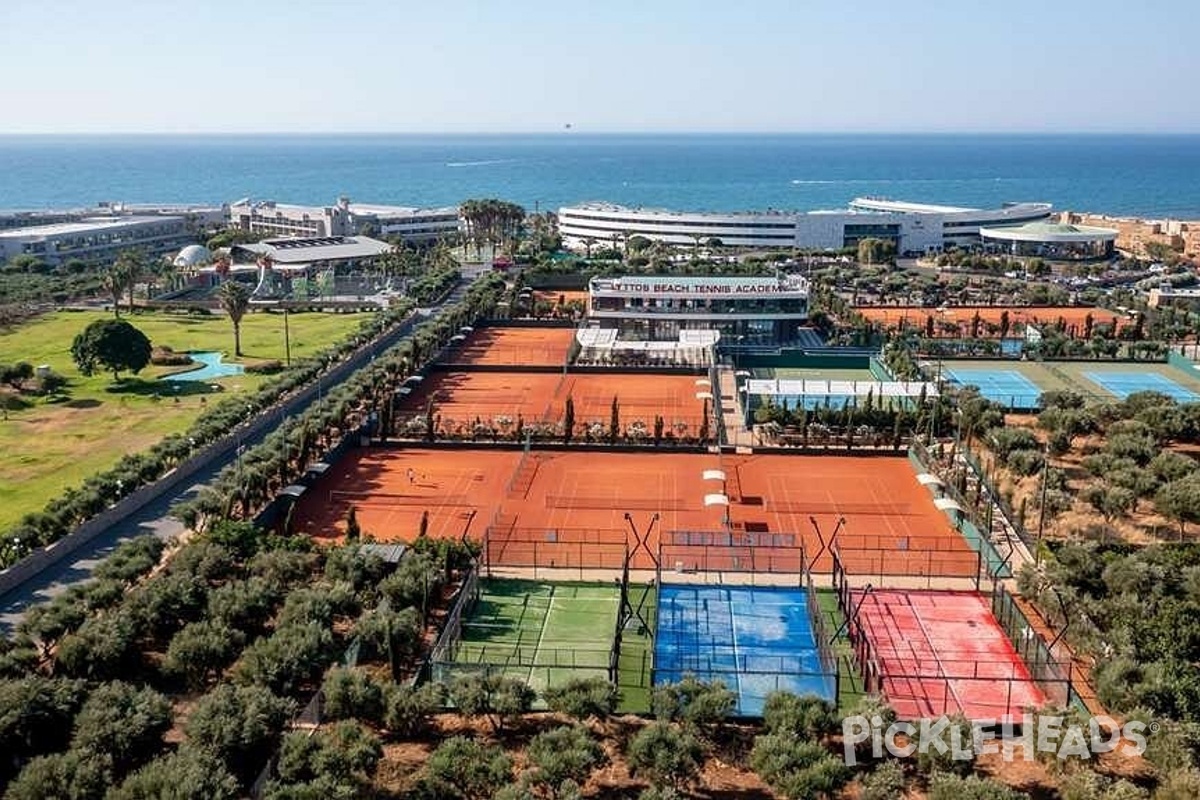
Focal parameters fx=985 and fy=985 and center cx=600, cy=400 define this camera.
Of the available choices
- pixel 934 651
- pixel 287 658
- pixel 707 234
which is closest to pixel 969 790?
pixel 934 651

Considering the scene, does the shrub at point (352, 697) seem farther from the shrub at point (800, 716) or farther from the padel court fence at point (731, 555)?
the padel court fence at point (731, 555)

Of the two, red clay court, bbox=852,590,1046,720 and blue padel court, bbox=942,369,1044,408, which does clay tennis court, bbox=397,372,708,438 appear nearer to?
blue padel court, bbox=942,369,1044,408

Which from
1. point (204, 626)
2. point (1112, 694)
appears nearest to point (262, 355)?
point (204, 626)

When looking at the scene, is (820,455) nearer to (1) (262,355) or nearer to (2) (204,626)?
(2) (204,626)

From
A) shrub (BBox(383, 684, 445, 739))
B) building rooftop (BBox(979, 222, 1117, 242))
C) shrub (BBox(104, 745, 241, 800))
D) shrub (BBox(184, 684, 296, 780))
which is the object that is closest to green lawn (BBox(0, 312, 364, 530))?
shrub (BBox(184, 684, 296, 780))

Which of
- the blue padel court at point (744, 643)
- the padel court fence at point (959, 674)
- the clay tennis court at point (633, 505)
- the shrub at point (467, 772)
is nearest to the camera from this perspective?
the shrub at point (467, 772)

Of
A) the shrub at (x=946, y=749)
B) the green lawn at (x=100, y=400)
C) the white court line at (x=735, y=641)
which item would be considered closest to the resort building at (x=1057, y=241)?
the green lawn at (x=100, y=400)

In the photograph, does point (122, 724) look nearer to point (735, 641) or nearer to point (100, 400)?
point (735, 641)
